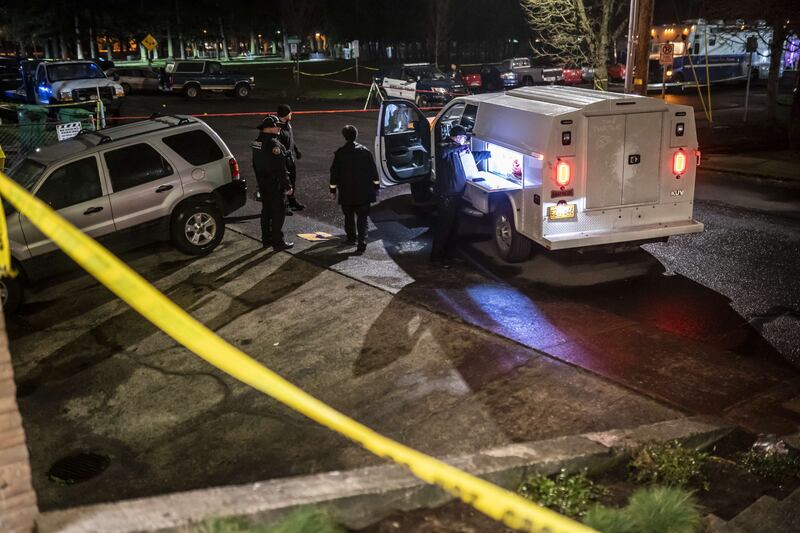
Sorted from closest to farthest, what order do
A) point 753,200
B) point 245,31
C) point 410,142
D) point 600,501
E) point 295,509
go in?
point 295,509
point 600,501
point 410,142
point 753,200
point 245,31

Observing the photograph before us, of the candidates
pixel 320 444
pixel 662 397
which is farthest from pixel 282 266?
pixel 662 397

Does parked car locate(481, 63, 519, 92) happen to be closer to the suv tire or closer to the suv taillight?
the suv taillight

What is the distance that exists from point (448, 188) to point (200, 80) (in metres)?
29.1

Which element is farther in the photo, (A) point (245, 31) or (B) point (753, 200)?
(A) point (245, 31)

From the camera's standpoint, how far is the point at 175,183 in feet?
31.1

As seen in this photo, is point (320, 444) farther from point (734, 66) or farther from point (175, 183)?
point (734, 66)

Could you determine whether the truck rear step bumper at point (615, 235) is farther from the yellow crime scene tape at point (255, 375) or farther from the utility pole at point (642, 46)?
the utility pole at point (642, 46)

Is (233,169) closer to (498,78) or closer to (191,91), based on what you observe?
(191,91)

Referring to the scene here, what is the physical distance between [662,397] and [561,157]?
10.5 feet

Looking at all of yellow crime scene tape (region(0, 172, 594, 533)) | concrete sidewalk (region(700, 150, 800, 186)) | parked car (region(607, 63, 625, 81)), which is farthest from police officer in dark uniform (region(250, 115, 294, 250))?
parked car (region(607, 63, 625, 81))

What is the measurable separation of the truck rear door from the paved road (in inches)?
40.2

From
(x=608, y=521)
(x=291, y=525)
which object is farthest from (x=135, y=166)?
(x=608, y=521)

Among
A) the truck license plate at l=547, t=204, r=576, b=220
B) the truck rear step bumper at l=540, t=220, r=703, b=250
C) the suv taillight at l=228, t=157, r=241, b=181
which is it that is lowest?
the truck rear step bumper at l=540, t=220, r=703, b=250

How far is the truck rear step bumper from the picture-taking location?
26.1ft
